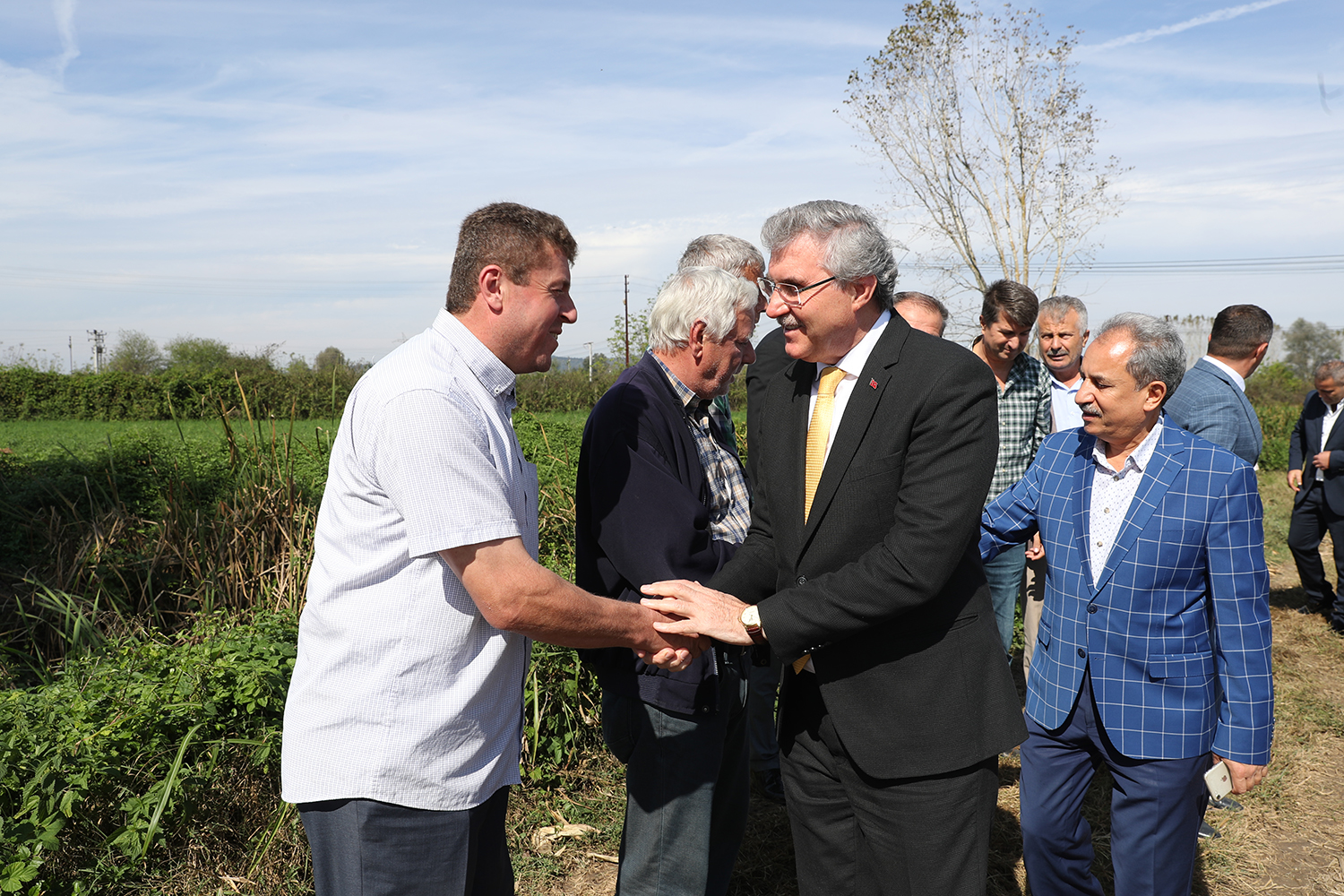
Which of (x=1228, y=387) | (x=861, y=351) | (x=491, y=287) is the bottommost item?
(x=1228, y=387)

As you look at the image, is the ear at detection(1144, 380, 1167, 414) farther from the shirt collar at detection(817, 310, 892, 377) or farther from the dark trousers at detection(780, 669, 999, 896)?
the dark trousers at detection(780, 669, 999, 896)

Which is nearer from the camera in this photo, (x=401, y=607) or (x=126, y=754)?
(x=401, y=607)

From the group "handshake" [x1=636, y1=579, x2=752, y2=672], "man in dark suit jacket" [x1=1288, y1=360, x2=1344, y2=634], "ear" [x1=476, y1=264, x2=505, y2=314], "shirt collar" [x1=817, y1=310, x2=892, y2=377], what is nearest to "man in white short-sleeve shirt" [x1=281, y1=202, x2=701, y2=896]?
"ear" [x1=476, y1=264, x2=505, y2=314]

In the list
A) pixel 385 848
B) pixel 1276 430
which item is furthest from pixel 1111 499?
pixel 1276 430

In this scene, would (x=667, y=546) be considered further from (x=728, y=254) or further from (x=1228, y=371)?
(x=1228, y=371)

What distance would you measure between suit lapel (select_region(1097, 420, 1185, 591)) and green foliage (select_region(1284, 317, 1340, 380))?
32.5 m

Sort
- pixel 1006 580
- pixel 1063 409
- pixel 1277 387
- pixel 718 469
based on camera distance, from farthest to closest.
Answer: pixel 1277 387 < pixel 1063 409 < pixel 1006 580 < pixel 718 469

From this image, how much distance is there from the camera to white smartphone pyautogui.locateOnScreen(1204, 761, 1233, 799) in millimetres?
2402

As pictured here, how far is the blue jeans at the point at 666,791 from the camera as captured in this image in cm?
255

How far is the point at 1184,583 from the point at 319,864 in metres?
2.41

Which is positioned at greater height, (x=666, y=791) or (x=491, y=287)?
(x=491, y=287)

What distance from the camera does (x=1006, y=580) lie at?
4.85 m

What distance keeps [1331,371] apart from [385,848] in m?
8.95

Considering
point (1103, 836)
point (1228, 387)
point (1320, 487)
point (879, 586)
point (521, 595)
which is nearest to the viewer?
point (521, 595)
